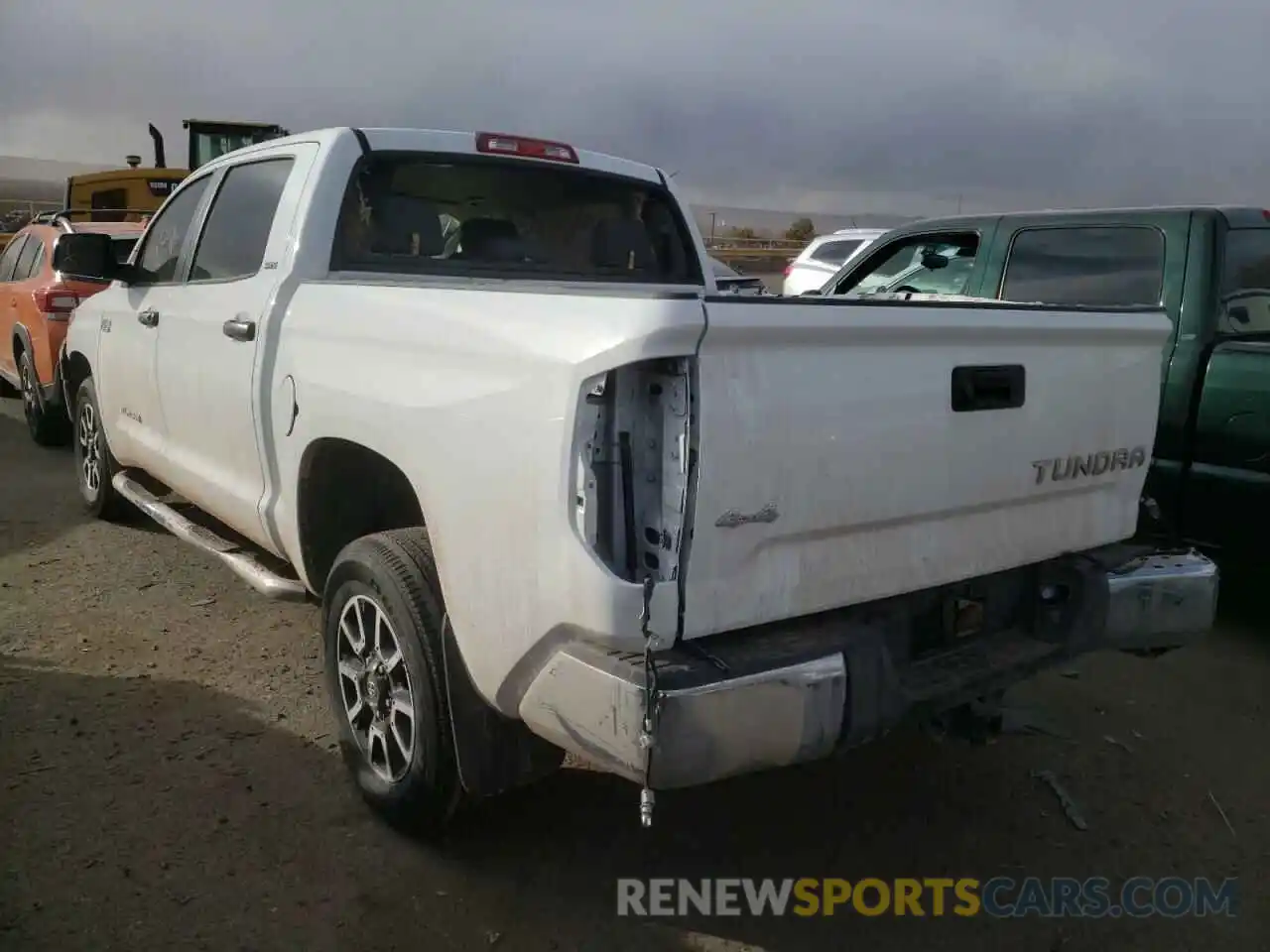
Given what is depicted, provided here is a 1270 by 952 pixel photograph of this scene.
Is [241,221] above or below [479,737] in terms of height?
above

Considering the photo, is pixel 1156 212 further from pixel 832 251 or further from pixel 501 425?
pixel 832 251

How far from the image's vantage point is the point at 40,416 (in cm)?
810

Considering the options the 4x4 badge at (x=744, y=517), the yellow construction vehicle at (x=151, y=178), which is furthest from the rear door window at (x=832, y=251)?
the 4x4 badge at (x=744, y=517)

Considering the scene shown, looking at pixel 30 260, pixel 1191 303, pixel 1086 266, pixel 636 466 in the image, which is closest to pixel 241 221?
pixel 636 466

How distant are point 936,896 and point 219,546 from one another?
2.88 m

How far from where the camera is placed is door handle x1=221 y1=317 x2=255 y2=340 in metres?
3.51

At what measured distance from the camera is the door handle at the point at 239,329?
3510 millimetres

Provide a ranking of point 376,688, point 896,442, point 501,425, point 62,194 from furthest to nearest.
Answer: point 62,194
point 376,688
point 896,442
point 501,425

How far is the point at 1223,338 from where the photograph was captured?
14.9ft

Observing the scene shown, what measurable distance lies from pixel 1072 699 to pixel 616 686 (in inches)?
111

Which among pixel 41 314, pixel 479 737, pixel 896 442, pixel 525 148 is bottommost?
pixel 479 737

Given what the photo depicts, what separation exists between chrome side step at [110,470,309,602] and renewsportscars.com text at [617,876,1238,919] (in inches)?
62.2

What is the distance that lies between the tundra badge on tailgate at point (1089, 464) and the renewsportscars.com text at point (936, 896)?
3.71 feet

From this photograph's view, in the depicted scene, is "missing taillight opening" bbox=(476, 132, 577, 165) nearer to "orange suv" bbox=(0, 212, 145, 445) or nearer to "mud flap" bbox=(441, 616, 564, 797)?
"mud flap" bbox=(441, 616, 564, 797)
